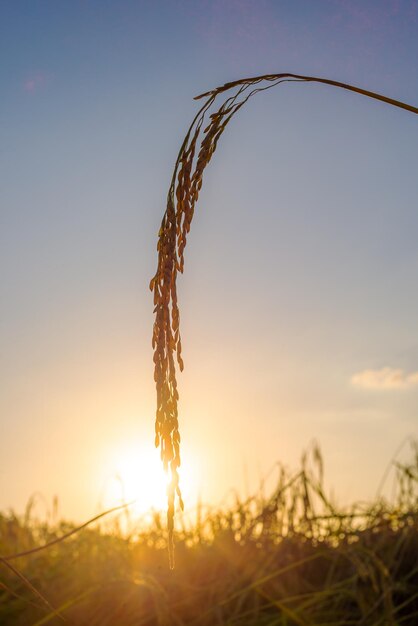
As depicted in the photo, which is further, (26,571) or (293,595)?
(26,571)

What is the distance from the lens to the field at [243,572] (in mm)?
3250

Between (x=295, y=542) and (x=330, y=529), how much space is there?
0.64 ft

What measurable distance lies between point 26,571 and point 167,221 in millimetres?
2860

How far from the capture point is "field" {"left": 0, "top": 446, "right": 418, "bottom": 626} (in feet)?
10.7

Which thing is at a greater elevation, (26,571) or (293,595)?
(26,571)

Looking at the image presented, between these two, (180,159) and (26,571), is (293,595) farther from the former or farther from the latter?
(180,159)

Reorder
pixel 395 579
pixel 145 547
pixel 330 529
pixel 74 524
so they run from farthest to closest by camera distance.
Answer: pixel 74 524, pixel 145 547, pixel 330 529, pixel 395 579

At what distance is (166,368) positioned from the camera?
4.76 ft

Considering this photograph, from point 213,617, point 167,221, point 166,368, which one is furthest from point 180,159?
point 213,617

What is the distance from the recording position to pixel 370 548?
12.0 ft

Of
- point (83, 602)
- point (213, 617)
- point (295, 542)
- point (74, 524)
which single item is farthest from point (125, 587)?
point (74, 524)

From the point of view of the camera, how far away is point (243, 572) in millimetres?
3676

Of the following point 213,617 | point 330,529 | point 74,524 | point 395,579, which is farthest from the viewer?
point 74,524

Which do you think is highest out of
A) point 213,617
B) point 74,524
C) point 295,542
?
point 74,524
